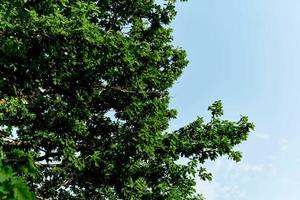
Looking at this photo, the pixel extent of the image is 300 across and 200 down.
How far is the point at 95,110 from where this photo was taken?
2197 cm

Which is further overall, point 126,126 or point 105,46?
point 126,126

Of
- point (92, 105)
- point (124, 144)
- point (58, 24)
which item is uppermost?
point (92, 105)

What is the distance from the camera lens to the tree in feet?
54.9

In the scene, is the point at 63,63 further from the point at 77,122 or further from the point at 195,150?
the point at 195,150

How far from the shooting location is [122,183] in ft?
63.8

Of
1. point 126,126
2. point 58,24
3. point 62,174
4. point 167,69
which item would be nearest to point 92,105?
point 126,126

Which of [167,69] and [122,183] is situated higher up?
[167,69]

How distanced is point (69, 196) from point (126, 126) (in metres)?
4.23

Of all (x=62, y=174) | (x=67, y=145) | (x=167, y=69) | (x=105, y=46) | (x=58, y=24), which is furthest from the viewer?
(x=167, y=69)

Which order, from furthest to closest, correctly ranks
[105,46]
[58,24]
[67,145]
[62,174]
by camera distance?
[62,174] < [67,145] < [105,46] < [58,24]

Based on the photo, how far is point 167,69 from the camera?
24.5 meters

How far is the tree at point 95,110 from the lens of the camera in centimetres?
1672

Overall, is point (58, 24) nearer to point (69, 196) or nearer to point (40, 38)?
point (40, 38)

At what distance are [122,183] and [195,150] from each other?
12.7 ft
